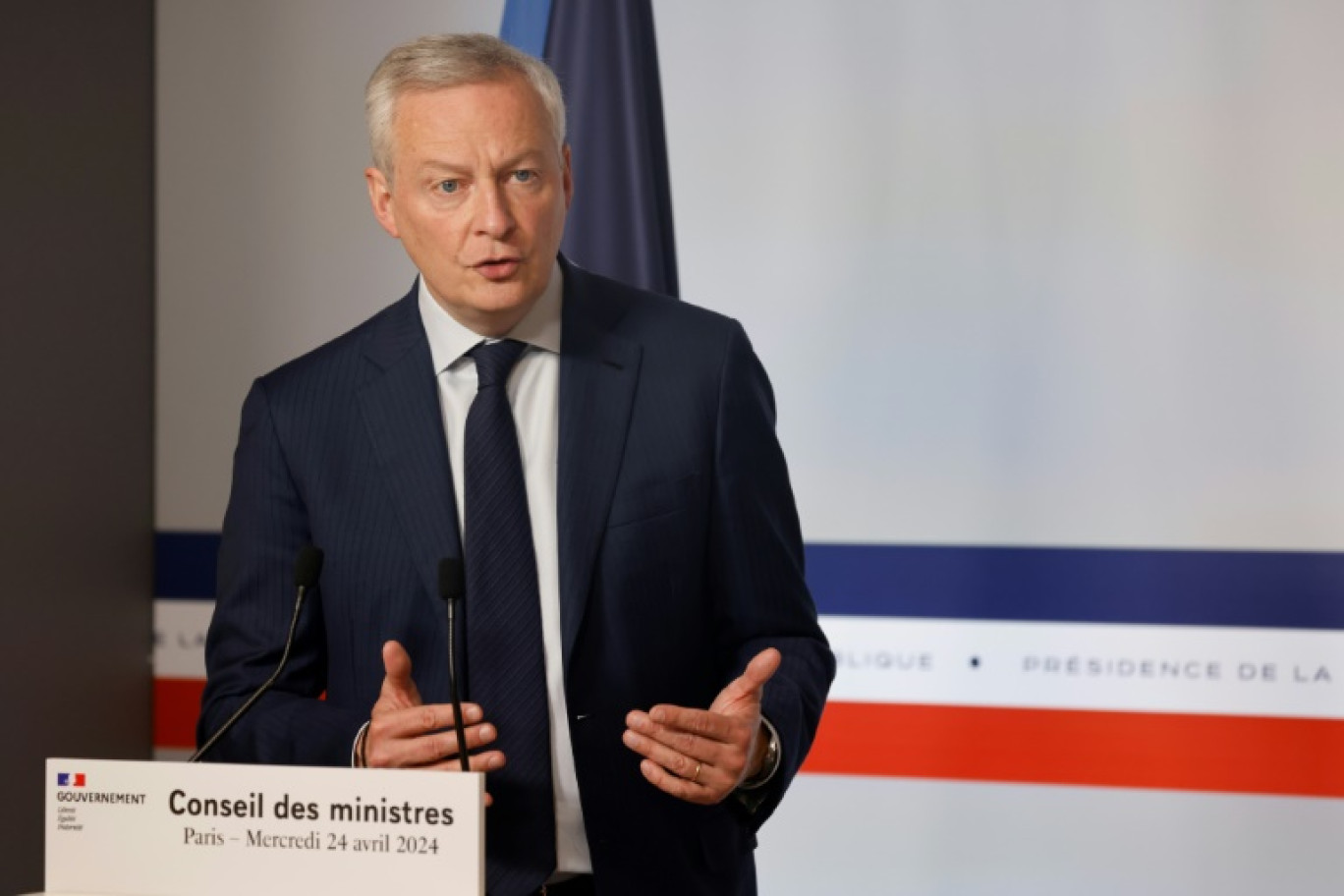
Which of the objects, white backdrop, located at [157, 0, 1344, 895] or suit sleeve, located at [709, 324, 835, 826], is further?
white backdrop, located at [157, 0, 1344, 895]

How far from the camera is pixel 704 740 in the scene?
156 cm

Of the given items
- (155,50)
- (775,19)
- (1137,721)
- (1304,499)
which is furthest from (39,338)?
(1304,499)

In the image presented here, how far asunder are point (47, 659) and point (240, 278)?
960mm

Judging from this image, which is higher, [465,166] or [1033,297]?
[465,166]

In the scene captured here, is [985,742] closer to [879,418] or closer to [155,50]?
[879,418]

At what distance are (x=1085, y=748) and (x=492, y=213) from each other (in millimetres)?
2104

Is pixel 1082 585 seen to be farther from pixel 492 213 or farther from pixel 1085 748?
pixel 492 213

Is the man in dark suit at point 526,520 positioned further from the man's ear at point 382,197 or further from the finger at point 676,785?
the finger at point 676,785

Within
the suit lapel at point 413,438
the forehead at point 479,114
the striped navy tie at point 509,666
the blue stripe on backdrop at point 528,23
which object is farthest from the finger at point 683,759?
the blue stripe on backdrop at point 528,23

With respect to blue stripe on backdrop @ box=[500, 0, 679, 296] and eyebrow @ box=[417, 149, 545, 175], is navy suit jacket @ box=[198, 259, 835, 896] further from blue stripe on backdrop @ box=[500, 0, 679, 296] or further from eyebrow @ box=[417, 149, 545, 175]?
blue stripe on backdrop @ box=[500, 0, 679, 296]

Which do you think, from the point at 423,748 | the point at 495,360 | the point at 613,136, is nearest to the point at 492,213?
the point at 495,360

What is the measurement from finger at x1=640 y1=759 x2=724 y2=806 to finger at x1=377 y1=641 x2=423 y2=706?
9.7 inches

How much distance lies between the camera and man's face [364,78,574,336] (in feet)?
5.82

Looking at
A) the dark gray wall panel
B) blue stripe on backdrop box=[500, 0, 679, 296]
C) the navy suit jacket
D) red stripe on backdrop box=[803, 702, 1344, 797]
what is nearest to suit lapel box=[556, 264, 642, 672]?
the navy suit jacket
